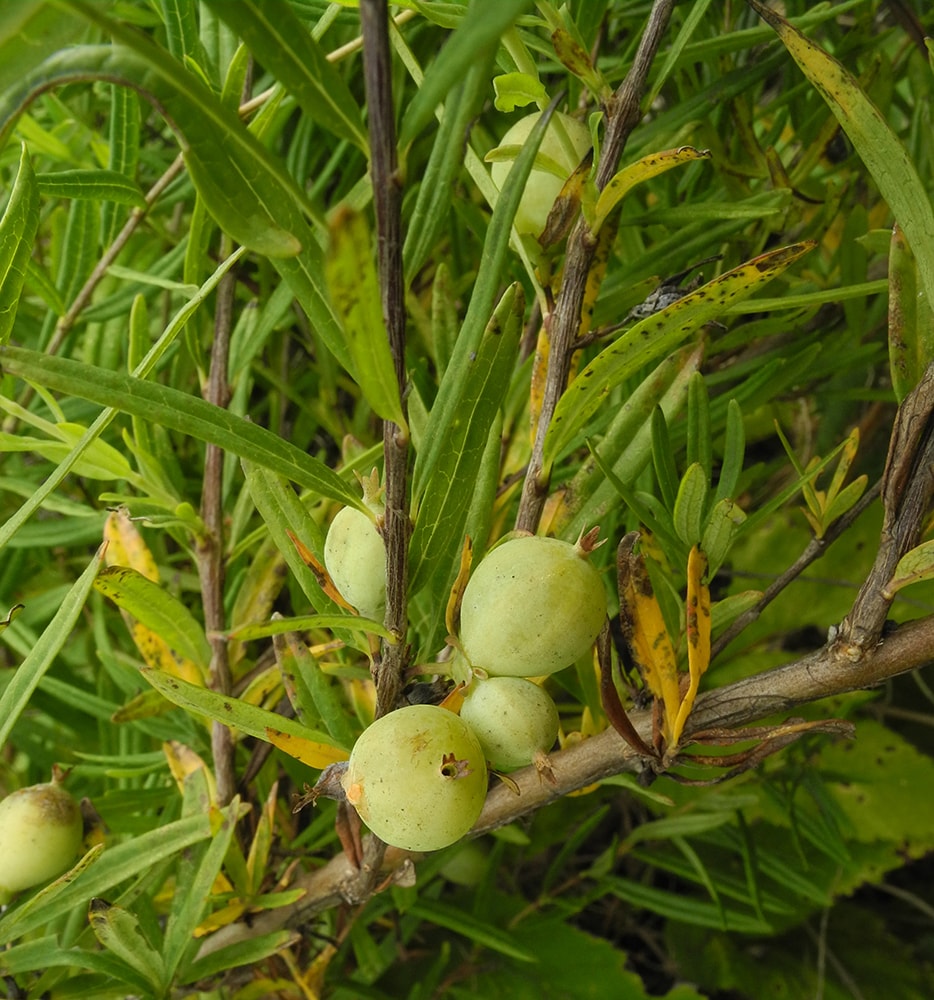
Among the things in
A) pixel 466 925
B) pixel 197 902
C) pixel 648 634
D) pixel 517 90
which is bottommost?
pixel 466 925

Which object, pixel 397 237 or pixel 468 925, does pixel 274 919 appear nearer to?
pixel 468 925

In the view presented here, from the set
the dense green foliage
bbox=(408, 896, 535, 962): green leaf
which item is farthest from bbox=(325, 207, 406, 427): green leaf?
bbox=(408, 896, 535, 962): green leaf

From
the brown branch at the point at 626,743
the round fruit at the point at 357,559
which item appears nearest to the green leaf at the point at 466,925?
the brown branch at the point at 626,743

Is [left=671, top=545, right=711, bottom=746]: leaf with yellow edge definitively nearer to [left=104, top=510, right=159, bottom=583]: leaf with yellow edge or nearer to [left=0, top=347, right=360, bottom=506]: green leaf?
[left=0, top=347, right=360, bottom=506]: green leaf

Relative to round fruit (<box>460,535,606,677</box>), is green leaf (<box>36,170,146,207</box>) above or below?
above

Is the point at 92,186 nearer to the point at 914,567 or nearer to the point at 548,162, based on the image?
the point at 548,162

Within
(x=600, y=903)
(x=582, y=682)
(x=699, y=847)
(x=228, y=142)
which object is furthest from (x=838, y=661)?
(x=600, y=903)

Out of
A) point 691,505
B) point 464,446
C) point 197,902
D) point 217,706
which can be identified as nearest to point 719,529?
A: point 691,505
